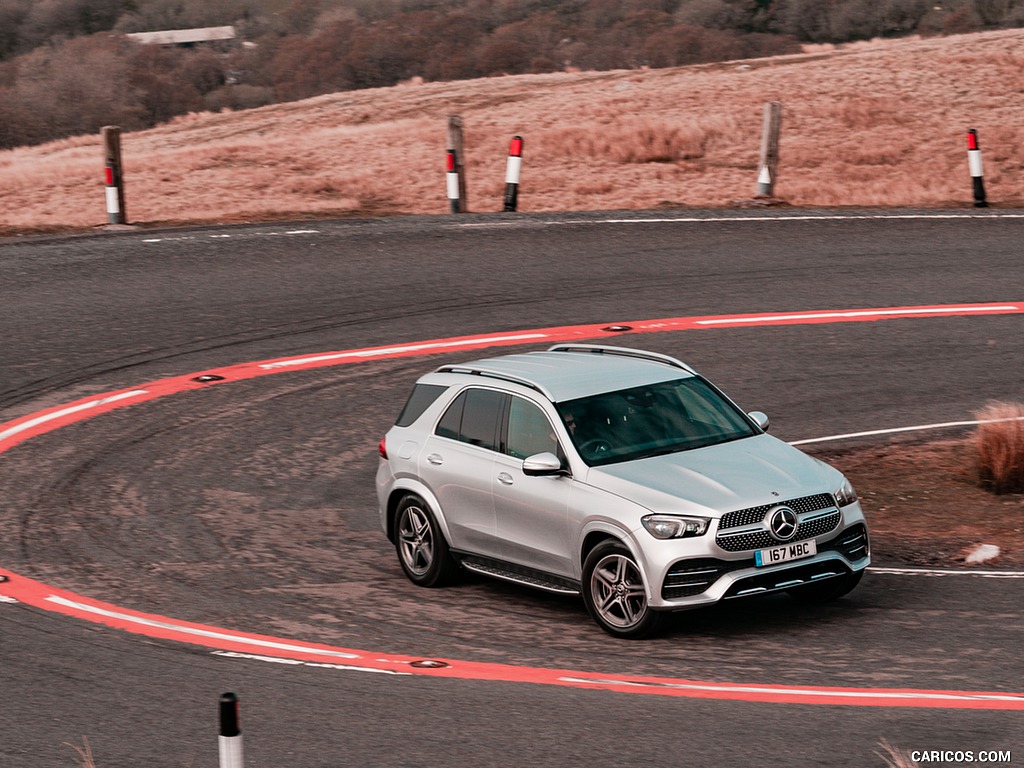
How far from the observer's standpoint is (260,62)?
373 feet

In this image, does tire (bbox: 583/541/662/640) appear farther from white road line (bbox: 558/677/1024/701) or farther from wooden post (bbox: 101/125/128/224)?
wooden post (bbox: 101/125/128/224)

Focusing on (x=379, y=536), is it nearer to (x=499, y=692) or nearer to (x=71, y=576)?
(x=71, y=576)

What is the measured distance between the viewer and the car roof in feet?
36.4

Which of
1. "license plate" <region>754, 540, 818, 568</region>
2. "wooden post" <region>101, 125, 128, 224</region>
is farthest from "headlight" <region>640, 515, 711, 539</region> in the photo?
"wooden post" <region>101, 125, 128, 224</region>

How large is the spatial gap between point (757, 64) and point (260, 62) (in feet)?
194

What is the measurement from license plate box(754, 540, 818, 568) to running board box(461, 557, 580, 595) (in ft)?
4.35

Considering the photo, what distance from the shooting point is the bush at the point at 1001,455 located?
13.0 metres

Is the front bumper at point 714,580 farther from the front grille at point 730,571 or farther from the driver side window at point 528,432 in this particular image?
the driver side window at point 528,432

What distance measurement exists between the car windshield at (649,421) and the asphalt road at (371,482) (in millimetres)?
1194

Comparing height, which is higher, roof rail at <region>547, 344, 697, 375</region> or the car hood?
roof rail at <region>547, 344, 697, 375</region>

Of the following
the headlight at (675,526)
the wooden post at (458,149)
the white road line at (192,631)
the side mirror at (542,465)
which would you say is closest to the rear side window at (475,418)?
the side mirror at (542,465)

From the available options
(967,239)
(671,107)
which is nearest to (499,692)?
(967,239)

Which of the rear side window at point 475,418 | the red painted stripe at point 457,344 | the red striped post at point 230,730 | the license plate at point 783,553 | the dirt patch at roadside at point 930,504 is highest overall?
the red striped post at point 230,730

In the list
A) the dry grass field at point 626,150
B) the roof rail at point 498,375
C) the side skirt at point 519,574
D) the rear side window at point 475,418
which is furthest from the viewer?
the dry grass field at point 626,150
